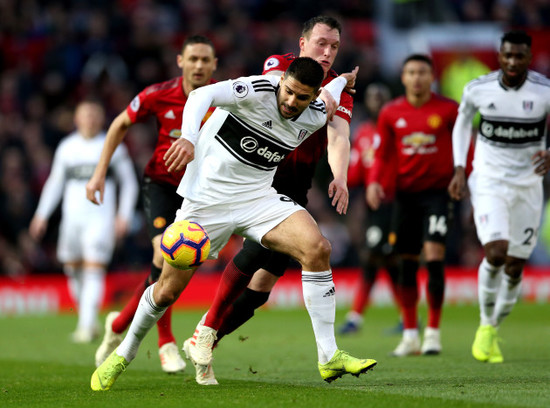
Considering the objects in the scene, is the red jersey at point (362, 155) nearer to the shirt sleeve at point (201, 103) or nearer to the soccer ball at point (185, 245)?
the shirt sleeve at point (201, 103)

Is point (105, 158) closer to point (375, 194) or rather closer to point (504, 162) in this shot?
point (375, 194)

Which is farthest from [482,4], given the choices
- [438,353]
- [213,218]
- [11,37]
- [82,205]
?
[213,218]

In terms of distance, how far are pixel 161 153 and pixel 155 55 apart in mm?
12991

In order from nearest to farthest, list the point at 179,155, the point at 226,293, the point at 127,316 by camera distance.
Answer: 1. the point at 179,155
2. the point at 226,293
3. the point at 127,316

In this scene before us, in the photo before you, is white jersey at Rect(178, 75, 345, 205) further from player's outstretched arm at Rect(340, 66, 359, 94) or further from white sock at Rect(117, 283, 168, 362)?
white sock at Rect(117, 283, 168, 362)

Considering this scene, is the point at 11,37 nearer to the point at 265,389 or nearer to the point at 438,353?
the point at 438,353

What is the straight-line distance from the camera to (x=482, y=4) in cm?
2355

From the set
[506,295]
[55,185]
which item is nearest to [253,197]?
[506,295]

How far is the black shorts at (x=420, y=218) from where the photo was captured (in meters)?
9.59

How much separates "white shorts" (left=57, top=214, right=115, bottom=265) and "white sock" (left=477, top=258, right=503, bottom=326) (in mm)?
5491

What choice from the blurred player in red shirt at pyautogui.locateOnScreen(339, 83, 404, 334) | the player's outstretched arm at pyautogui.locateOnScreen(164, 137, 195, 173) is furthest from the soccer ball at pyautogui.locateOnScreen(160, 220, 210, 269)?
the blurred player in red shirt at pyautogui.locateOnScreen(339, 83, 404, 334)

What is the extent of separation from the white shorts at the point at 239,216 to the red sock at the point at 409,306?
3.39 meters

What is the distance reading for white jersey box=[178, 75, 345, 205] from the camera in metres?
6.41

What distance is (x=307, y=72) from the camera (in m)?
A: 6.14
